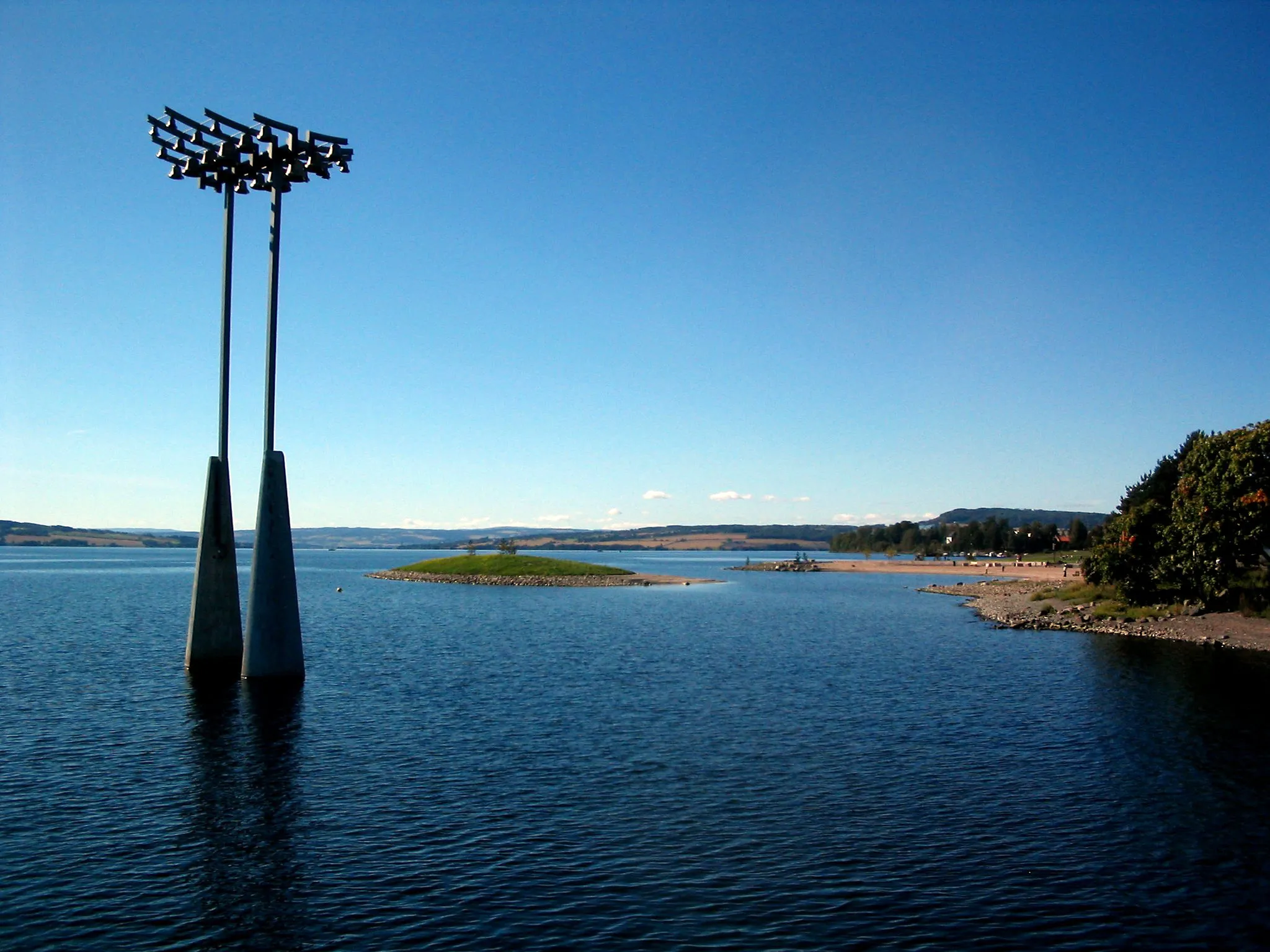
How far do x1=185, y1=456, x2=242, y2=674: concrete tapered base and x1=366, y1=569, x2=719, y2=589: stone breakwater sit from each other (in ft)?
327

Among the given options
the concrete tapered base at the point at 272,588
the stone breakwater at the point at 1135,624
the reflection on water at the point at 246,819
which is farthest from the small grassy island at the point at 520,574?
the reflection on water at the point at 246,819

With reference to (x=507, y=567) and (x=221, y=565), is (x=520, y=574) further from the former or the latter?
(x=221, y=565)

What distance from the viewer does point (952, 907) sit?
60.3 feet

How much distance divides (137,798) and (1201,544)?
67.0 m

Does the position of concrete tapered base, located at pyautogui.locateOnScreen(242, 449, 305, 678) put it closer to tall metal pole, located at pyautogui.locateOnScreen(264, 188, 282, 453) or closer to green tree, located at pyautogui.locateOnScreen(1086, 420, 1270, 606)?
tall metal pole, located at pyautogui.locateOnScreen(264, 188, 282, 453)

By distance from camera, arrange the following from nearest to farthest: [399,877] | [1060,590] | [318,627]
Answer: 1. [399,877]
2. [318,627]
3. [1060,590]

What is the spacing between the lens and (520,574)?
15450 centimetres

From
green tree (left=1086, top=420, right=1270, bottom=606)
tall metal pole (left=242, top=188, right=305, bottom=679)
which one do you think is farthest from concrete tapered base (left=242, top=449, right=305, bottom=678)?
green tree (left=1086, top=420, right=1270, bottom=606)

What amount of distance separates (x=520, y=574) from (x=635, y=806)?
131m

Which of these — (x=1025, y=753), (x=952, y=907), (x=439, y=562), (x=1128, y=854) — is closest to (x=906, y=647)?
(x=1025, y=753)

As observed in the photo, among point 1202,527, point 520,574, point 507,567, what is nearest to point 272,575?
point 1202,527

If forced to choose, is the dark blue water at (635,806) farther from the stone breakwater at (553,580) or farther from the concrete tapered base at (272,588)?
the stone breakwater at (553,580)

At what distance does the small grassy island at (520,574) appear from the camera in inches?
5955

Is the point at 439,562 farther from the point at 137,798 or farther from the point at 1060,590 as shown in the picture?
the point at 137,798
